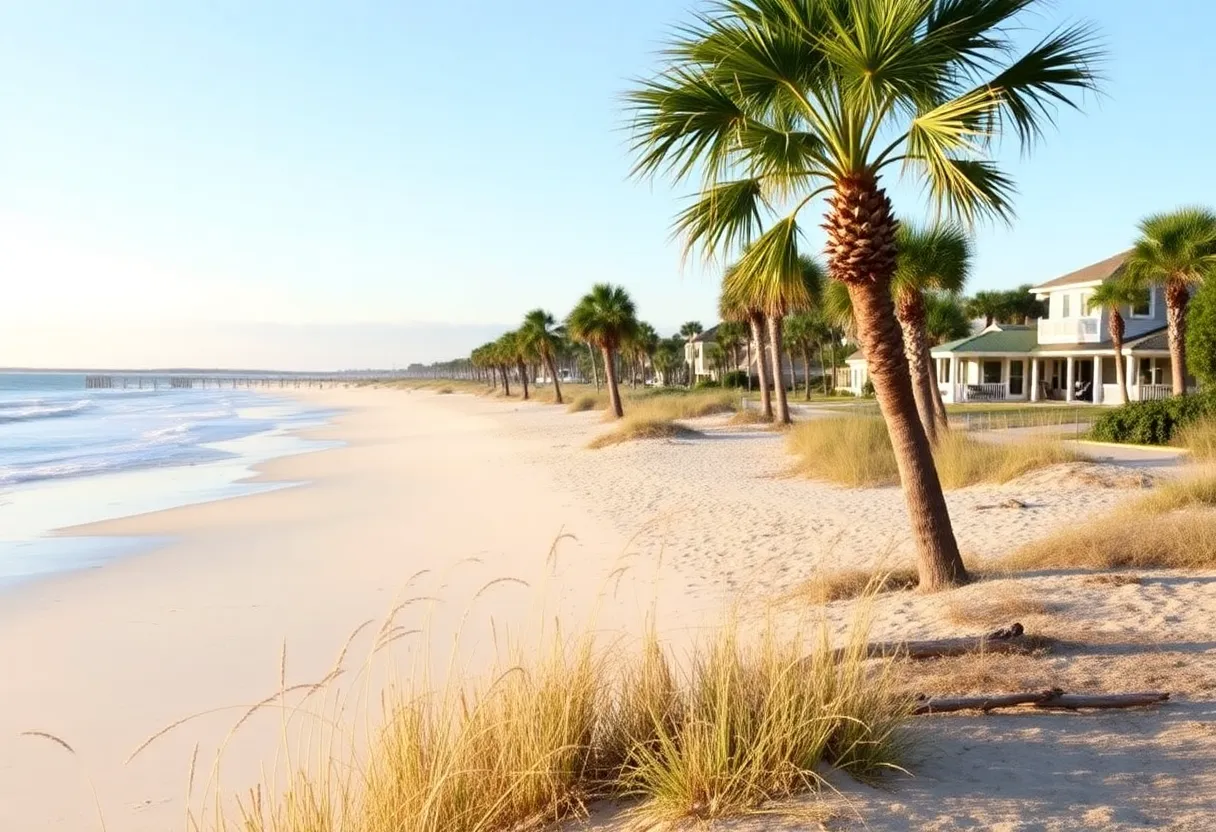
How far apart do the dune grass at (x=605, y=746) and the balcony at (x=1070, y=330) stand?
3921 centimetres

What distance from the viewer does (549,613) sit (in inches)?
340

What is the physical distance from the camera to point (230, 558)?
12.4 m

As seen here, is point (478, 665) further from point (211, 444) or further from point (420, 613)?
point (211, 444)

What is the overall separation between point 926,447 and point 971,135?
2416mm

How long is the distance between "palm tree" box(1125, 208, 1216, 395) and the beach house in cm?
877

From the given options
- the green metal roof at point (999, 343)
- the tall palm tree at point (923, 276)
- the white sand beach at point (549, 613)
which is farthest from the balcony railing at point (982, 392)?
the white sand beach at point (549, 613)

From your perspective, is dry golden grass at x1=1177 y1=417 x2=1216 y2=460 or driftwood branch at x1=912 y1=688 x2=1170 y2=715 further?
dry golden grass at x1=1177 y1=417 x2=1216 y2=460

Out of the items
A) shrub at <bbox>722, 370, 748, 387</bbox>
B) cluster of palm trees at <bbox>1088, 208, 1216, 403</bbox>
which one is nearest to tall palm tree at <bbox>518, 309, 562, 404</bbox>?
shrub at <bbox>722, 370, 748, 387</bbox>

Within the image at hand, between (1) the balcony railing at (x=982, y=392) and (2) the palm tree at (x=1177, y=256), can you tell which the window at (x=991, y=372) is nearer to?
(1) the balcony railing at (x=982, y=392)

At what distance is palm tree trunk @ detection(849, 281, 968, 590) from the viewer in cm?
759

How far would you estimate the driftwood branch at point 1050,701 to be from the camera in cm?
514

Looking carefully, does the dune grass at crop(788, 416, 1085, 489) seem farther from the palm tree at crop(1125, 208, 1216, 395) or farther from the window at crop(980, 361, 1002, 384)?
the window at crop(980, 361, 1002, 384)

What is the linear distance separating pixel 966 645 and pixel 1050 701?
39.4 inches

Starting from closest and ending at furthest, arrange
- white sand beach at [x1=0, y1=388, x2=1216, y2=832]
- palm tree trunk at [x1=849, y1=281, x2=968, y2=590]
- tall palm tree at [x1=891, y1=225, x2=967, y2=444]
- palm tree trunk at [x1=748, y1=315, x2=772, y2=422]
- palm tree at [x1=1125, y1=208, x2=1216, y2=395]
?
1. white sand beach at [x1=0, y1=388, x2=1216, y2=832]
2. palm tree trunk at [x1=849, y1=281, x2=968, y2=590]
3. tall palm tree at [x1=891, y1=225, x2=967, y2=444]
4. palm tree at [x1=1125, y1=208, x2=1216, y2=395]
5. palm tree trunk at [x1=748, y1=315, x2=772, y2=422]
